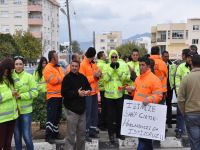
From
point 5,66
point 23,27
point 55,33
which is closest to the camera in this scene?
point 5,66

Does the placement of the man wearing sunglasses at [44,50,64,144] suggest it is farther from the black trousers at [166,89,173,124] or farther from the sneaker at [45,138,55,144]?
the black trousers at [166,89,173,124]

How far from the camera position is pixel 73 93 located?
679 centimetres

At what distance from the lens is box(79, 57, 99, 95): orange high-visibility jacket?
A: 8148 millimetres

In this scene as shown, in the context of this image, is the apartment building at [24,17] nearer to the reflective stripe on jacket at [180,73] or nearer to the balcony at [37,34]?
the balcony at [37,34]

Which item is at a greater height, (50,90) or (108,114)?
(50,90)

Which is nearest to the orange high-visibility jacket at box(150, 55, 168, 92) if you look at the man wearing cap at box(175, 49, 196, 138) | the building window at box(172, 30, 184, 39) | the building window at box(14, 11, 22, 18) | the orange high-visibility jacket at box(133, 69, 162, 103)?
the man wearing cap at box(175, 49, 196, 138)

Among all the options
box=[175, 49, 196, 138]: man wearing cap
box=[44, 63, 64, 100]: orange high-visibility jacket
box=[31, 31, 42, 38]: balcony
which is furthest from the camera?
box=[31, 31, 42, 38]: balcony

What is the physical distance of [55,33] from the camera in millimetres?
95188

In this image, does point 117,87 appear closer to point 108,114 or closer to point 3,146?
point 108,114

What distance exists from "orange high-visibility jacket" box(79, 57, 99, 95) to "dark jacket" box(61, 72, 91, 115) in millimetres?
1183

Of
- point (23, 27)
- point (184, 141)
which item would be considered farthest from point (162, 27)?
point (184, 141)

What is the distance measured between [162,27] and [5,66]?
305 feet

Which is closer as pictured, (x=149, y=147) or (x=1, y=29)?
(x=149, y=147)

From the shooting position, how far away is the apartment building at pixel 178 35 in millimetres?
90062
